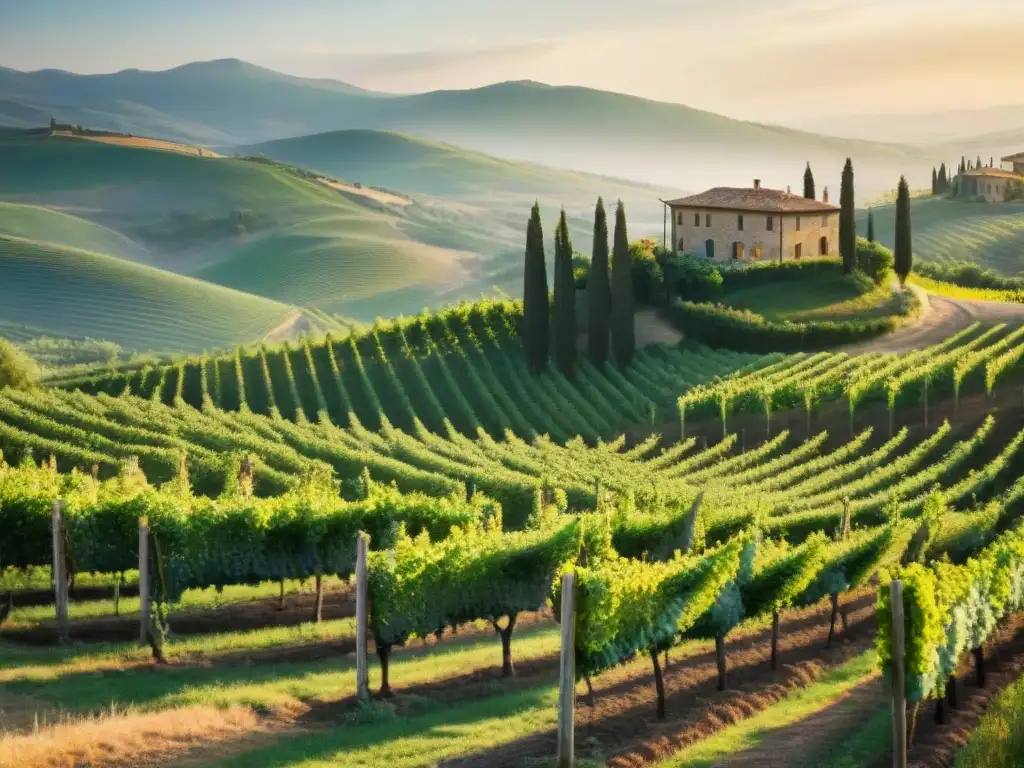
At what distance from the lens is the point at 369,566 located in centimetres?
1902

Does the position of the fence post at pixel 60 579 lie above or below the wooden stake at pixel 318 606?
above

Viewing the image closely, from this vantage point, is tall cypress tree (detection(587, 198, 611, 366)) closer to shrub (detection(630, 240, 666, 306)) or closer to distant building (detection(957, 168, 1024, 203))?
shrub (detection(630, 240, 666, 306))

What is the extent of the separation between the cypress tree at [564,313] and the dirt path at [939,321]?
40.1 ft

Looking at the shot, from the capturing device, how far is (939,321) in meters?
61.2

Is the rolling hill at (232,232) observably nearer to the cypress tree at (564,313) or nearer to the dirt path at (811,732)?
the cypress tree at (564,313)

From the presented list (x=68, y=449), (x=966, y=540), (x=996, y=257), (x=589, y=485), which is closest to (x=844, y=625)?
(x=966, y=540)

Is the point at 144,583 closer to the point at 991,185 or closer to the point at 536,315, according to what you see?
the point at 536,315

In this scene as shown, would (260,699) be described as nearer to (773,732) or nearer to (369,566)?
(369,566)

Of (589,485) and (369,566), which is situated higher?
(369,566)

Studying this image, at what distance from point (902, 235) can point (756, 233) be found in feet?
29.4

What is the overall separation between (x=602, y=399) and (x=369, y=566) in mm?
36084

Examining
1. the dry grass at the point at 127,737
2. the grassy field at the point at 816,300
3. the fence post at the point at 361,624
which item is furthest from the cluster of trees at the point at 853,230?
the dry grass at the point at 127,737

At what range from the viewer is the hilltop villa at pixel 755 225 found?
71.2 meters

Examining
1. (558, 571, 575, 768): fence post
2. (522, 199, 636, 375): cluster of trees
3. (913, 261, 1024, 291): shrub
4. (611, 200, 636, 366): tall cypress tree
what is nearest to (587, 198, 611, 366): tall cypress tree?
(522, 199, 636, 375): cluster of trees
